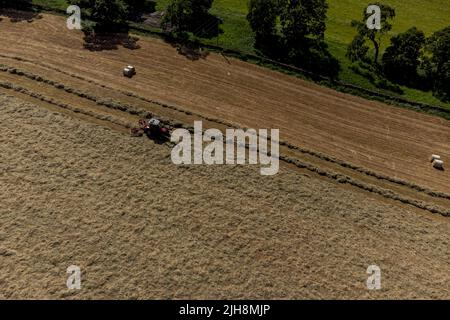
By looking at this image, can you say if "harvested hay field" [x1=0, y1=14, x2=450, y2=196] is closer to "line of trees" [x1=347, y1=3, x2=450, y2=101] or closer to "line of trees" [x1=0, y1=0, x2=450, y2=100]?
"line of trees" [x1=0, y1=0, x2=450, y2=100]

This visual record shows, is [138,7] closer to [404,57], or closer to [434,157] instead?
[404,57]

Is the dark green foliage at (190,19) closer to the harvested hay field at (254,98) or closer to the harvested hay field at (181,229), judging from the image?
the harvested hay field at (254,98)

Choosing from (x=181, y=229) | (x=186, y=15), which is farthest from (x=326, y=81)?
(x=181, y=229)

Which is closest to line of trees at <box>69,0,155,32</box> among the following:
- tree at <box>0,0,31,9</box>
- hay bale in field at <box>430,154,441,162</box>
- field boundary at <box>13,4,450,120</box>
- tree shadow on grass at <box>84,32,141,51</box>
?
tree shadow on grass at <box>84,32,141,51</box>

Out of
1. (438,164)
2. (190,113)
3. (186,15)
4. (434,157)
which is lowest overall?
(438,164)

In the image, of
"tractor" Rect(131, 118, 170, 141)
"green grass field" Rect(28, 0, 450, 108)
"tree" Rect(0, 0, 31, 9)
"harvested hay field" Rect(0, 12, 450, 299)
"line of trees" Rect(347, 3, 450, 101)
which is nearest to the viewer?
"harvested hay field" Rect(0, 12, 450, 299)
